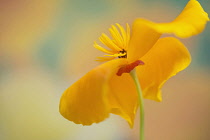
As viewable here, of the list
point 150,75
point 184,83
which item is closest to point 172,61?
point 150,75

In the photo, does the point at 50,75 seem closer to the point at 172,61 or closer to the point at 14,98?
the point at 14,98

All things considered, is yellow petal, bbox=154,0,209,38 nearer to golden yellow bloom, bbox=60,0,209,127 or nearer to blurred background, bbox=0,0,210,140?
golden yellow bloom, bbox=60,0,209,127

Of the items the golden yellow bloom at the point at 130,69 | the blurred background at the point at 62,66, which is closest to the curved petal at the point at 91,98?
the golden yellow bloom at the point at 130,69

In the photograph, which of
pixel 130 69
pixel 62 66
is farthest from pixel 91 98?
pixel 62 66

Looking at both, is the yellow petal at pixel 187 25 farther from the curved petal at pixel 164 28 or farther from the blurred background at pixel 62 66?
the blurred background at pixel 62 66

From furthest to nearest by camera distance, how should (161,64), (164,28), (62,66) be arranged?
1. (62,66)
2. (161,64)
3. (164,28)

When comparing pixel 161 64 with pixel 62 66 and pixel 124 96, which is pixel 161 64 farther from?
pixel 62 66
